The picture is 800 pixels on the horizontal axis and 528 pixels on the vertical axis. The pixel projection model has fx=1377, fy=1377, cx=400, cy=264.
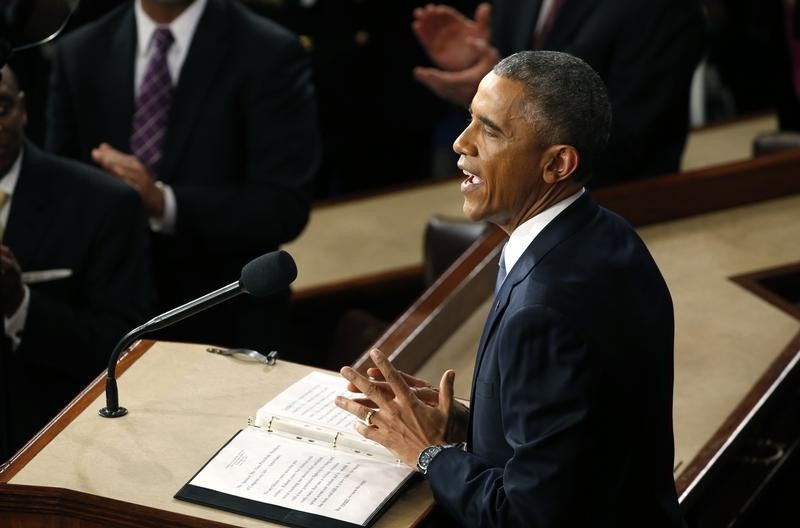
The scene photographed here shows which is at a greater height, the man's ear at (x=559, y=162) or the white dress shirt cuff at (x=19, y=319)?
the man's ear at (x=559, y=162)

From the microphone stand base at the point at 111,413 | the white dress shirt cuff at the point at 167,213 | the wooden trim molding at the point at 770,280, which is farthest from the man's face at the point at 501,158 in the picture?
the white dress shirt cuff at the point at 167,213

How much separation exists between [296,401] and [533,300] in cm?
46

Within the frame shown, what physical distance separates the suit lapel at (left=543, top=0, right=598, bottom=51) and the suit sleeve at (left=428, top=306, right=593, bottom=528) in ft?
6.89

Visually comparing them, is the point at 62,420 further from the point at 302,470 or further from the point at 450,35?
the point at 450,35

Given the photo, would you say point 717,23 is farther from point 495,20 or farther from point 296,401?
point 296,401

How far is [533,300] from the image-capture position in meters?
1.81

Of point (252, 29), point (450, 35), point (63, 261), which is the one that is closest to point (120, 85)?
point (252, 29)

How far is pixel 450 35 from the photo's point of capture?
3.95 m

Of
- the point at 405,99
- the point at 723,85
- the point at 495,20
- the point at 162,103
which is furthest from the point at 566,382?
the point at 723,85

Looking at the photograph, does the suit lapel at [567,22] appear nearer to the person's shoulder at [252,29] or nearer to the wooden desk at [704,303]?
the wooden desk at [704,303]

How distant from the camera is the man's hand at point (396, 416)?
6.43 ft

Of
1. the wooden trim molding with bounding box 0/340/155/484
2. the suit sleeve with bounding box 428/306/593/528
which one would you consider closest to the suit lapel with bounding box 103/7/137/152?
the wooden trim molding with bounding box 0/340/155/484

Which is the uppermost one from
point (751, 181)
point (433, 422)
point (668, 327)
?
point (668, 327)

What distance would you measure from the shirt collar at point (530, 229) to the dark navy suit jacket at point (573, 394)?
0.02 metres
